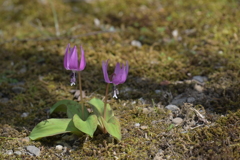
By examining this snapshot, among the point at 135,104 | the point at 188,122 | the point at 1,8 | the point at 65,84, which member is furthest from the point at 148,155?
the point at 1,8

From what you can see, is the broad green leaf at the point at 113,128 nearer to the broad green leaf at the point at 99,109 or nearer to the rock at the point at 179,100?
the broad green leaf at the point at 99,109

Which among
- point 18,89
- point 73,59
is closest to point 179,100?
point 73,59

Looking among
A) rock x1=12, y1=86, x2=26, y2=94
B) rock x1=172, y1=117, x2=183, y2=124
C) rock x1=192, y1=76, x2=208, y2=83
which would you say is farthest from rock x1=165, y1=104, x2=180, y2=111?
rock x1=12, y1=86, x2=26, y2=94

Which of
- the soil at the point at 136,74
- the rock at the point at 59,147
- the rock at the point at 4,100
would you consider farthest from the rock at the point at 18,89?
the rock at the point at 59,147

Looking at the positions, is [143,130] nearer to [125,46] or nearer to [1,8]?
[125,46]

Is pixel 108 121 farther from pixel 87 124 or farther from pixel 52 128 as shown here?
pixel 52 128

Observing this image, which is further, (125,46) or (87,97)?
(125,46)
